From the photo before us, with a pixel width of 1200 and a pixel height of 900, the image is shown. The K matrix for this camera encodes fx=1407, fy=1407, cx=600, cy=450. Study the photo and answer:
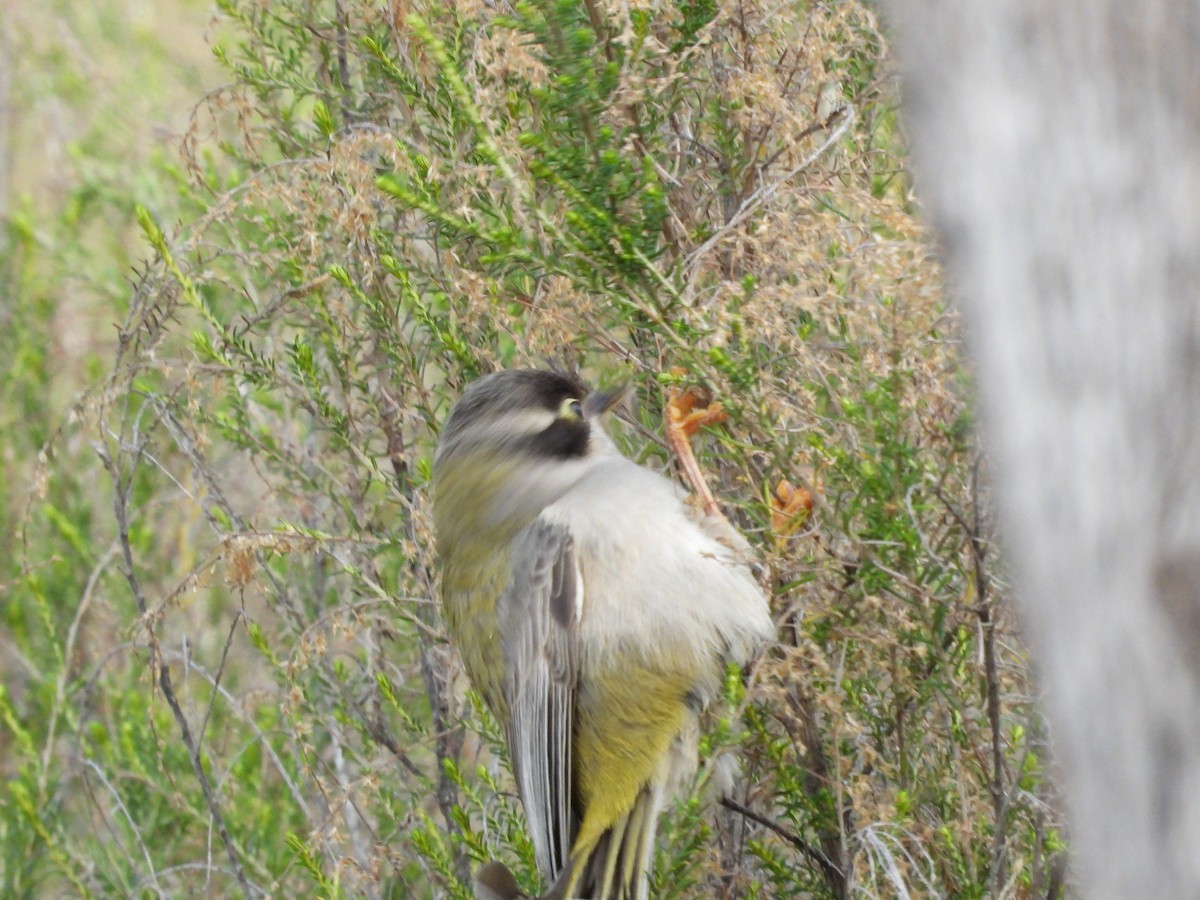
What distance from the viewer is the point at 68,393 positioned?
709 cm

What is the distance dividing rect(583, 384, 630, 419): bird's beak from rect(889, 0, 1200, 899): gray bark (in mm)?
2033

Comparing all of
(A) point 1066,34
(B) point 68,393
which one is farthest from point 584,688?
(B) point 68,393

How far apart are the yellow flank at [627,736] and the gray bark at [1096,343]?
2120 millimetres

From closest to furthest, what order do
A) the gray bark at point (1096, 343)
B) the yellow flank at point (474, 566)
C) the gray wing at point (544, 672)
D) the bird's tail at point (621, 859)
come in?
the gray bark at point (1096, 343), the bird's tail at point (621, 859), the gray wing at point (544, 672), the yellow flank at point (474, 566)

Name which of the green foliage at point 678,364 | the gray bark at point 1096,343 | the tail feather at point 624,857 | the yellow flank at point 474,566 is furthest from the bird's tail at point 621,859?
the gray bark at point 1096,343

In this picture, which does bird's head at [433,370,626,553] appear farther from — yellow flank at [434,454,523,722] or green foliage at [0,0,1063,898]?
green foliage at [0,0,1063,898]

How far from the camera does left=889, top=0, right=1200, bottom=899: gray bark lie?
1.31 metres

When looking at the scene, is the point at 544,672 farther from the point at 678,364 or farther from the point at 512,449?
the point at 678,364

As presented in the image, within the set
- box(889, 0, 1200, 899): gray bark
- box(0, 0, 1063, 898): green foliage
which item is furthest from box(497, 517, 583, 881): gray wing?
→ box(889, 0, 1200, 899): gray bark

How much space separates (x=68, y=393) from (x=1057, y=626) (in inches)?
256

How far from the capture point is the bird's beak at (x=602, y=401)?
137 inches

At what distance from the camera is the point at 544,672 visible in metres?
3.65

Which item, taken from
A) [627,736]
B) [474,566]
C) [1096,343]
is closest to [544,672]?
[627,736]

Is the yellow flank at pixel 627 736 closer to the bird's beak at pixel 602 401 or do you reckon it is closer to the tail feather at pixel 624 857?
the tail feather at pixel 624 857
